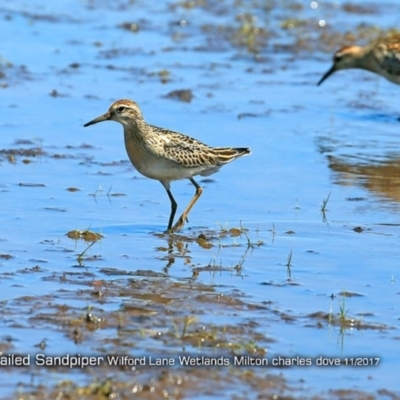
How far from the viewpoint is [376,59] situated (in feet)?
53.5

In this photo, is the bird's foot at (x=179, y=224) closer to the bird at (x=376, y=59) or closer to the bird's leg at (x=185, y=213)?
the bird's leg at (x=185, y=213)

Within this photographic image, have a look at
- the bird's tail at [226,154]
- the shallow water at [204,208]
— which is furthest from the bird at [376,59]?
the bird's tail at [226,154]

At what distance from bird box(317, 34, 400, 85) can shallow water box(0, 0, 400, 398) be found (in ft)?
1.23

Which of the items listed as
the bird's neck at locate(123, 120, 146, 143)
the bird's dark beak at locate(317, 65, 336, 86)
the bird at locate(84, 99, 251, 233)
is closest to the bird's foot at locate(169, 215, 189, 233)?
the bird at locate(84, 99, 251, 233)

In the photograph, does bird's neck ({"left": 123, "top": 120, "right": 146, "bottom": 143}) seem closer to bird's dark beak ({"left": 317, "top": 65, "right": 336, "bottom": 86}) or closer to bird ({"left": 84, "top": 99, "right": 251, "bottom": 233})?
bird ({"left": 84, "top": 99, "right": 251, "bottom": 233})

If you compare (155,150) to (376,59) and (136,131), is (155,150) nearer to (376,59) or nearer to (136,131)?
(136,131)

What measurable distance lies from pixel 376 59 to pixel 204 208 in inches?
248

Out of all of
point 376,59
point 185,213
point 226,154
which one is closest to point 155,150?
point 185,213

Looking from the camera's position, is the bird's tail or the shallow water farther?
the bird's tail

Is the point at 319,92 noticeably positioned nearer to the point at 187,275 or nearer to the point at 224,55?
the point at 224,55

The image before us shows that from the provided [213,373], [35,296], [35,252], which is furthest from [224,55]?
[213,373]

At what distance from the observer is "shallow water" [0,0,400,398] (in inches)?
277

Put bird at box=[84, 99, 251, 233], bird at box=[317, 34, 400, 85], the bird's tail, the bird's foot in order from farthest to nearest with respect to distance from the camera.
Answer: bird at box=[317, 34, 400, 85], the bird's tail, bird at box=[84, 99, 251, 233], the bird's foot

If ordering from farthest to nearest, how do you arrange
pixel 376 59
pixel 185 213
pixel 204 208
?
pixel 376 59, pixel 204 208, pixel 185 213
